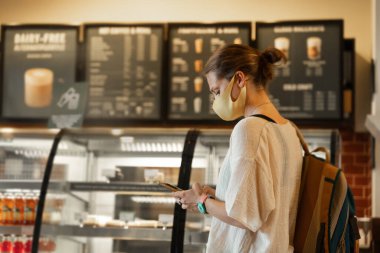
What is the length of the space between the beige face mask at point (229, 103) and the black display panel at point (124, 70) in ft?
9.07

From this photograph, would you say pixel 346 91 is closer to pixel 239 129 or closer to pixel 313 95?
pixel 313 95

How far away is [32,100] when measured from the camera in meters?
5.35

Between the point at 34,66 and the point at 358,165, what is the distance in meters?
2.56

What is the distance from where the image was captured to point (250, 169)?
217 centimetres

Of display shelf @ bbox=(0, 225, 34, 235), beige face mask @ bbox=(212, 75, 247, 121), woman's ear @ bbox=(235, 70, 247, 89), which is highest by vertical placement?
woman's ear @ bbox=(235, 70, 247, 89)

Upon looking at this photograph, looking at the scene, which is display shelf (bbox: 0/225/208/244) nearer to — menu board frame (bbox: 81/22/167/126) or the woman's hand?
menu board frame (bbox: 81/22/167/126)

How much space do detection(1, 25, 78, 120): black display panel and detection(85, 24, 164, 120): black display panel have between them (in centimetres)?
17

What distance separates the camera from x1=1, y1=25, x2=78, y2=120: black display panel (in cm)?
535

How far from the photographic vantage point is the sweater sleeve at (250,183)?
2154 mm

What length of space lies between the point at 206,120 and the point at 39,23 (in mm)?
Result: 1576

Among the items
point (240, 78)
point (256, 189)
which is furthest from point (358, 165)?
point (256, 189)

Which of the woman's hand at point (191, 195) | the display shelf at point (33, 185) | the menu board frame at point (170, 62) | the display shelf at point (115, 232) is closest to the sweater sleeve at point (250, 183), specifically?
the woman's hand at point (191, 195)

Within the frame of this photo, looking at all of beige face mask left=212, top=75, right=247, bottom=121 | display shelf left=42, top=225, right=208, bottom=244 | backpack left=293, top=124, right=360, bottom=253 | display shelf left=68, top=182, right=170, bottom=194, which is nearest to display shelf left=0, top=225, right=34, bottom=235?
display shelf left=42, top=225, right=208, bottom=244

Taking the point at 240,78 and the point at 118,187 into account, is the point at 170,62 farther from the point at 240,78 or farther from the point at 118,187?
the point at 240,78
